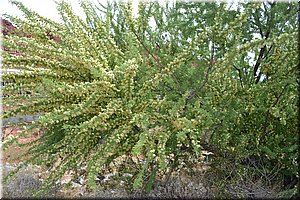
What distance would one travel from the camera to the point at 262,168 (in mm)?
3076

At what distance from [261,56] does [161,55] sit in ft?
3.44

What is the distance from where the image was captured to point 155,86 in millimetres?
2326

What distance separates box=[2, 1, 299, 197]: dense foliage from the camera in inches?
81.9

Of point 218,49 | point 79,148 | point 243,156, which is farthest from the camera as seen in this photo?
point 243,156

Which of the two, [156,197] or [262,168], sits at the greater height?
[262,168]

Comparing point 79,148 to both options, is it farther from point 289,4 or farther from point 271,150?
point 289,4

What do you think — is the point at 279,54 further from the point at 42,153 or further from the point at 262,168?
the point at 42,153

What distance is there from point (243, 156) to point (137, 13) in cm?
140

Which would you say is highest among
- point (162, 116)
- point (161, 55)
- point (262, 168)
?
point (161, 55)

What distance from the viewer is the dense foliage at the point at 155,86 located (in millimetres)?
2080

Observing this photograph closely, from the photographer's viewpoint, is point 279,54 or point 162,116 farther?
point 279,54

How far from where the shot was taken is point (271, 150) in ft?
9.18

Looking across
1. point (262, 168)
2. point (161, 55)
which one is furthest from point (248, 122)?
point (161, 55)

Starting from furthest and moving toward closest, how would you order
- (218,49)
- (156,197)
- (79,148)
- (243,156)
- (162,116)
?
(156,197)
(243,156)
(218,49)
(79,148)
(162,116)
